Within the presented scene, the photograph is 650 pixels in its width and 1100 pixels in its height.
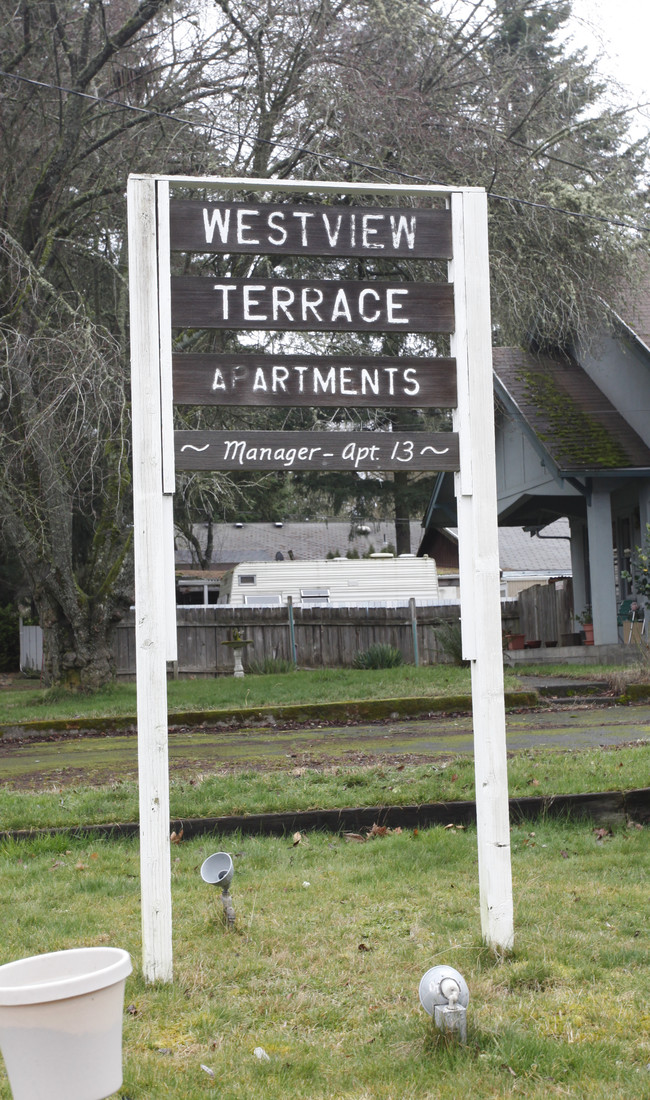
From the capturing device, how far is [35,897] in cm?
550

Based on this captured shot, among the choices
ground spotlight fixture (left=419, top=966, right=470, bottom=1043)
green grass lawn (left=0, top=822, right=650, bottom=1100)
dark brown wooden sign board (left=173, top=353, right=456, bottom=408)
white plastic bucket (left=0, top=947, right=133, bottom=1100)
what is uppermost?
dark brown wooden sign board (left=173, top=353, right=456, bottom=408)

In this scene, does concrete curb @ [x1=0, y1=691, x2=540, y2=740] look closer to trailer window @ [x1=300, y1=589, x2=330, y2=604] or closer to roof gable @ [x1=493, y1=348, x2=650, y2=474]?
roof gable @ [x1=493, y1=348, x2=650, y2=474]

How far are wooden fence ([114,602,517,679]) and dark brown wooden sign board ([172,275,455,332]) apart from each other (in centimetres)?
1970

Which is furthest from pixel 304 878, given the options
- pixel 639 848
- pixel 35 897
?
pixel 639 848

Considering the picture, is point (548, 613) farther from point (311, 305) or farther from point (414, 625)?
point (311, 305)

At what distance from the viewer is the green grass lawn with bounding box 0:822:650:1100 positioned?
332 centimetres

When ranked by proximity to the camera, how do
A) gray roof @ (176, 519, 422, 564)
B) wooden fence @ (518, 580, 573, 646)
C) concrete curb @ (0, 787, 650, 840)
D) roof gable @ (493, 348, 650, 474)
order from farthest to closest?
gray roof @ (176, 519, 422, 564)
wooden fence @ (518, 580, 573, 646)
roof gable @ (493, 348, 650, 474)
concrete curb @ (0, 787, 650, 840)

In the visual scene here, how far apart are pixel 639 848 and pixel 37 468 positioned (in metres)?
11.4

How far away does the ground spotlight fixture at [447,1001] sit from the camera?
3412 mm

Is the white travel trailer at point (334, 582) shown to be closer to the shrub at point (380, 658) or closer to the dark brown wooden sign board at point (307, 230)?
the shrub at point (380, 658)

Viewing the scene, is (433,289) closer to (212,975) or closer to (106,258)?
(212,975)

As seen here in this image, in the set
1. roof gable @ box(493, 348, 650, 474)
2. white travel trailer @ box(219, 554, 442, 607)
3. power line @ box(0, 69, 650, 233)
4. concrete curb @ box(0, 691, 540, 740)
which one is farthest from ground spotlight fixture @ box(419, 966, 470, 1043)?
white travel trailer @ box(219, 554, 442, 607)

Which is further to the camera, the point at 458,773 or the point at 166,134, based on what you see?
the point at 166,134

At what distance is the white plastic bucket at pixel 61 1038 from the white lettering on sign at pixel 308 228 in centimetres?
318
